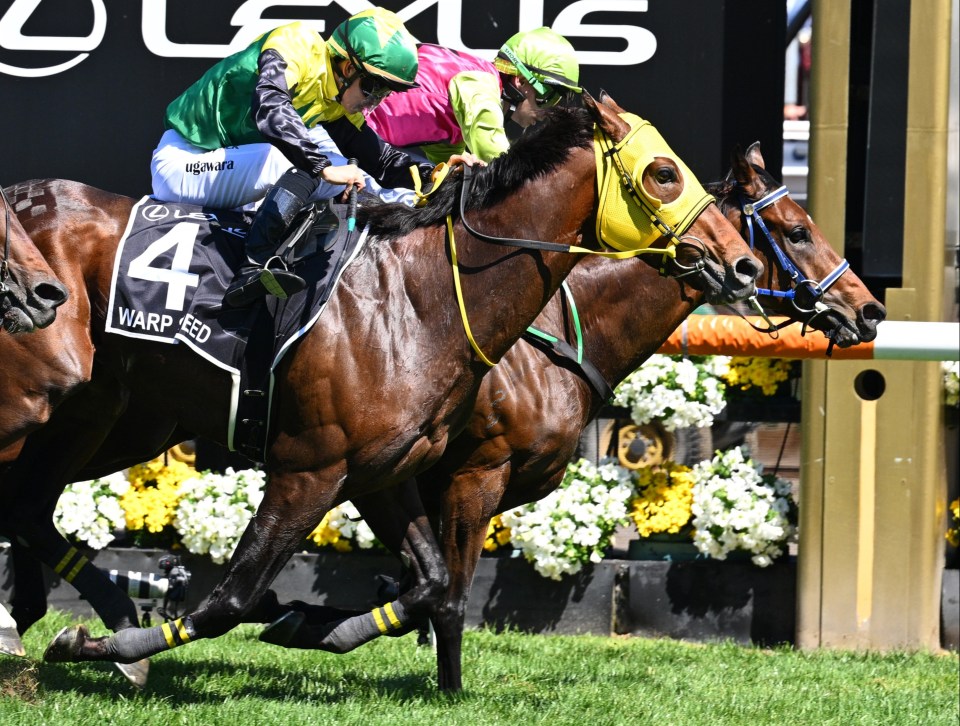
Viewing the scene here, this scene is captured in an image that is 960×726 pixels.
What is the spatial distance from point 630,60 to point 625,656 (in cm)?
275

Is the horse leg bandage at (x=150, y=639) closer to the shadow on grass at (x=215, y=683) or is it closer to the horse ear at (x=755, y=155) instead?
the shadow on grass at (x=215, y=683)

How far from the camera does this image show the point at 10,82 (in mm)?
6914

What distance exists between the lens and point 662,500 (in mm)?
6902

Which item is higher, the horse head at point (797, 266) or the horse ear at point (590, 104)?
the horse ear at point (590, 104)

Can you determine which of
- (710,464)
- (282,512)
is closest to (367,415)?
(282,512)

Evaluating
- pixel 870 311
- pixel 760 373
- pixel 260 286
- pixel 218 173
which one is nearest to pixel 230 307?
pixel 260 286

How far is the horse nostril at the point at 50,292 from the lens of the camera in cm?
420

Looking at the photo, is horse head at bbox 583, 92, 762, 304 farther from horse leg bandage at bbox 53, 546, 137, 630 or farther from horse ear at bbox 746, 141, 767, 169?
horse leg bandage at bbox 53, 546, 137, 630

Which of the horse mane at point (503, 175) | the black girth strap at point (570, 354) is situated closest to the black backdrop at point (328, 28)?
the black girth strap at point (570, 354)

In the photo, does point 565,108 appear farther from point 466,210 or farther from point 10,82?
point 10,82

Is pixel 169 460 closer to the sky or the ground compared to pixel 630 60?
closer to the ground

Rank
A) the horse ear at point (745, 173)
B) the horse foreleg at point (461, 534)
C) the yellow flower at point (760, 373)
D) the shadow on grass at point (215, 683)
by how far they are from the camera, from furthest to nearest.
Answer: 1. the yellow flower at point (760, 373)
2. the horse ear at point (745, 173)
3. the horse foreleg at point (461, 534)
4. the shadow on grass at point (215, 683)

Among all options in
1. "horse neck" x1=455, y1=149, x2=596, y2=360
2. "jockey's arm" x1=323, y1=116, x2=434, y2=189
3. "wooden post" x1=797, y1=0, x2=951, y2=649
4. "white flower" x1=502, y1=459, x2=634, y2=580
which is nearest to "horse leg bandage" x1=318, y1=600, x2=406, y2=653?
"horse neck" x1=455, y1=149, x2=596, y2=360

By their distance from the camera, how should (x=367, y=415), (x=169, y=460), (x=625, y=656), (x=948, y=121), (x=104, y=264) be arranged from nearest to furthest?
(x=367, y=415) → (x=104, y=264) → (x=625, y=656) → (x=948, y=121) → (x=169, y=460)
